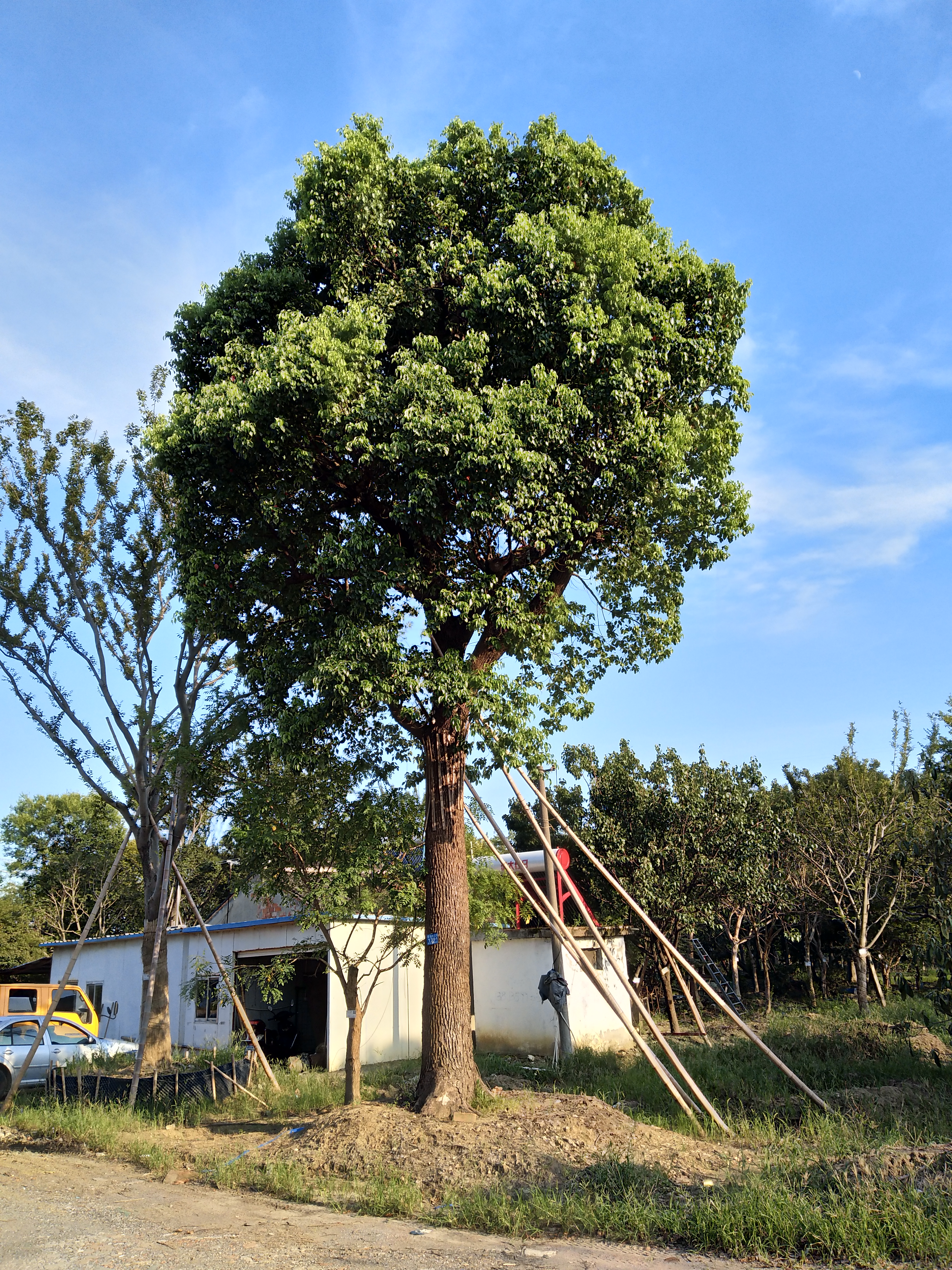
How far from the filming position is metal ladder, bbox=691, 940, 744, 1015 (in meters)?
21.5

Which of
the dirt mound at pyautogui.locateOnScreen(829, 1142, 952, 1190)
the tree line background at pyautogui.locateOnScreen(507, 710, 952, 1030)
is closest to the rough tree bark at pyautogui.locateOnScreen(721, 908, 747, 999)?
the tree line background at pyautogui.locateOnScreen(507, 710, 952, 1030)

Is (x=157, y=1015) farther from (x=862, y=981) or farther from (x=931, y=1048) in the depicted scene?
(x=862, y=981)

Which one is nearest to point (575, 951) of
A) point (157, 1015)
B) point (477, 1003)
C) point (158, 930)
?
point (158, 930)

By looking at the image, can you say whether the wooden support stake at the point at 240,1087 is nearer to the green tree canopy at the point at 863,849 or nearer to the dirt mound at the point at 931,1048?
the dirt mound at the point at 931,1048

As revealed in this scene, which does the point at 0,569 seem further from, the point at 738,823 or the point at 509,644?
the point at 738,823

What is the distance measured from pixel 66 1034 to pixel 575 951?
489 inches

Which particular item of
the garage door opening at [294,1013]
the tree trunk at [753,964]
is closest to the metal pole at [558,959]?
the garage door opening at [294,1013]

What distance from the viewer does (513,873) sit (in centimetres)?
1105

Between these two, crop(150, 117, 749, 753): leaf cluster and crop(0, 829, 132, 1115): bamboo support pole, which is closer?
crop(150, 117, 749, 753): leaf cluster

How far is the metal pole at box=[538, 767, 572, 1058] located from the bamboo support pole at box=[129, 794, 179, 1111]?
6.38 metres

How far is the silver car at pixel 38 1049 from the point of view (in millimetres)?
14336

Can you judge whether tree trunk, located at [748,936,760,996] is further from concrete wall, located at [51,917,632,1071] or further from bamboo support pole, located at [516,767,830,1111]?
bamboo support pole, located at [516,767,830,1111]

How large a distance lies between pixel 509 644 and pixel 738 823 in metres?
10.5

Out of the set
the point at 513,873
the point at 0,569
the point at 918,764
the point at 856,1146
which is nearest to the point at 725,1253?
the point at 856,1146
